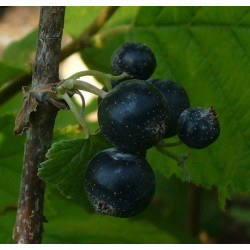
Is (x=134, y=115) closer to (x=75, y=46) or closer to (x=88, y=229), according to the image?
(x=75, y=46)

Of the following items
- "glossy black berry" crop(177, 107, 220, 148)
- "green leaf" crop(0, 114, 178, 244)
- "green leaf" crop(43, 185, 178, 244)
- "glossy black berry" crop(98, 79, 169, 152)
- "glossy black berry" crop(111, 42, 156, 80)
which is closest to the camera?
"glossy black berry" crop(98, 79, 169, 152)

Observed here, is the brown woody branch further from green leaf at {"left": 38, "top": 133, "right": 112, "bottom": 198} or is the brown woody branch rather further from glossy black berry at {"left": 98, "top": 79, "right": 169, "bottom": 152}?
glossy black berry at {"left": 98, "top": 79, "right": 169, "bottom": 152}

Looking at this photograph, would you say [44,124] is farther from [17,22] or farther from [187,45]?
[17,22]

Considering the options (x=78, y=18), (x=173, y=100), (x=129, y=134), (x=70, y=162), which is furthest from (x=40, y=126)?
(x=78, y=18)

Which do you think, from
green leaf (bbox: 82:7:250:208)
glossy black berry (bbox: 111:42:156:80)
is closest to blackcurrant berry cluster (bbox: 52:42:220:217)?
glossy black berry (bbox: 111:42:156:80)

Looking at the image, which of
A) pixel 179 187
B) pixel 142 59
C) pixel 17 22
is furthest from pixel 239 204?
pixel 17 22

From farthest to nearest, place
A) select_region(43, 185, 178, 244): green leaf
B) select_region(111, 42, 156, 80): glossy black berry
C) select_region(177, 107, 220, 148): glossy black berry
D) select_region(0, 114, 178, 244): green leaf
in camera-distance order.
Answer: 1. select_region(43, 185, 178, 244): green leaf
2. select_region(0, 114, 178, 244): green leaf
3. select_region(111, 42, 156, 80): glossy black berry
4. select_region(177, 107, 220, 148): glossy black berry
